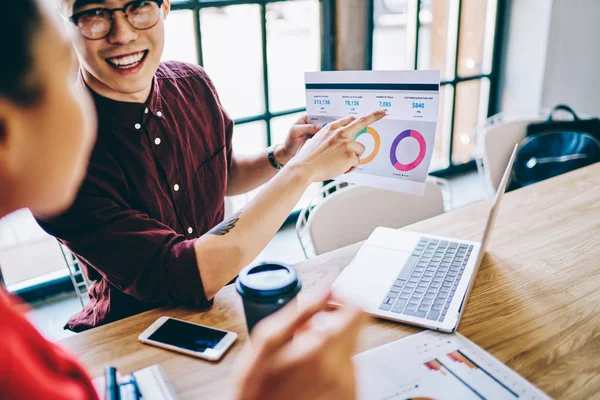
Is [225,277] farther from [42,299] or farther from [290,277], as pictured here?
[42,299]

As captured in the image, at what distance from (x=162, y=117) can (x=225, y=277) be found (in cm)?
48

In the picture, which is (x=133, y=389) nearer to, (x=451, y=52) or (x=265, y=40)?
(x=265, y=40)

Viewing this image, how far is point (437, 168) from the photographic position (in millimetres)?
3467

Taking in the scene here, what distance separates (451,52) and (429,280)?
8.64 feet

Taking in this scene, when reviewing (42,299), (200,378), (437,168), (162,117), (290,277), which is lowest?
(42,299)

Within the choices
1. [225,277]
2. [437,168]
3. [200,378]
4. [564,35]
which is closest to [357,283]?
[225,277]

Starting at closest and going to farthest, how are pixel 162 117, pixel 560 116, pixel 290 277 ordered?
1. pixel 290 277
2. pixel 162 117
3. pixel 560 116

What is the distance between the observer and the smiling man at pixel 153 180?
38.1 inches

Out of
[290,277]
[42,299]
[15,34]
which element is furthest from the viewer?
[42,299]

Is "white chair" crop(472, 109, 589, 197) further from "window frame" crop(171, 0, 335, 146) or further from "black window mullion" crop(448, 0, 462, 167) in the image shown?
"black window mullion" crop(448, 0, 462, 167)

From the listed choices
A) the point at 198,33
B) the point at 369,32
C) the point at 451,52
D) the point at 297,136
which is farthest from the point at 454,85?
the point at 297,136

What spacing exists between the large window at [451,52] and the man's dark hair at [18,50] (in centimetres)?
244

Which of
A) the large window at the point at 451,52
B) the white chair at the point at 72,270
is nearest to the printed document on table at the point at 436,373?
the white chair at the point at 72,270

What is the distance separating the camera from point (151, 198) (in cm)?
114
